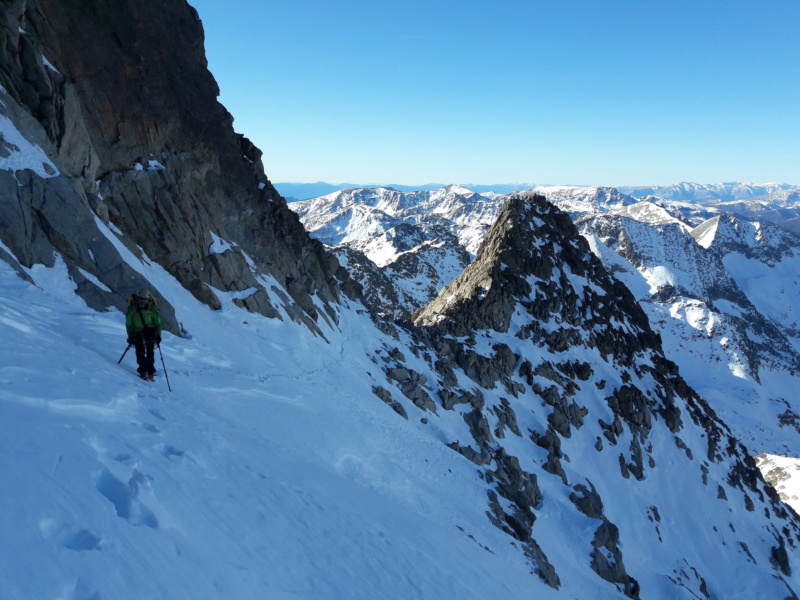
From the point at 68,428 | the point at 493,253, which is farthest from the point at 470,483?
the point at 493,253

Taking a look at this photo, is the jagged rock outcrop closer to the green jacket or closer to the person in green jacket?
the person in green jacket

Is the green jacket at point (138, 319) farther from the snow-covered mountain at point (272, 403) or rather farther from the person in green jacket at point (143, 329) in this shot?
the snow-covered mountain at point (272, 403)

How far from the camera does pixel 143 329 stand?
11688 mm

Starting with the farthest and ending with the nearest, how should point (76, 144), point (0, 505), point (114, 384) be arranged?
1. point (76, 144)
2. point (114, 384)
3. point (0, 505)

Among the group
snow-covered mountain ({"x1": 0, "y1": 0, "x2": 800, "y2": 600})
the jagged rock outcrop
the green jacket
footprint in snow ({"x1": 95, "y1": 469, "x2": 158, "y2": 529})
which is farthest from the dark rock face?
the jagged rock outcrop

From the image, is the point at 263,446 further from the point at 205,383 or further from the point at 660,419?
the point at 660,419

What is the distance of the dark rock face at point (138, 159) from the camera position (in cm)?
1809

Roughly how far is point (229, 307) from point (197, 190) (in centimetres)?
891

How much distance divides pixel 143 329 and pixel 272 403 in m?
7.00

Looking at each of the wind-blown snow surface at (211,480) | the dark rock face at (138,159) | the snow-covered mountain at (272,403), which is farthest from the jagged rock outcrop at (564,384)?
the dark rock face at (138,159)

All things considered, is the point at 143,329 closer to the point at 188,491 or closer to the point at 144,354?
the point at 144,354

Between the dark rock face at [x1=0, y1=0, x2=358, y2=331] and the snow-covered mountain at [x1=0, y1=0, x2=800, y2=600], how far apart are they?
0.13 m

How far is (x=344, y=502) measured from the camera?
11117 mm

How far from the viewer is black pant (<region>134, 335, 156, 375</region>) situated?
A: 461 inches
